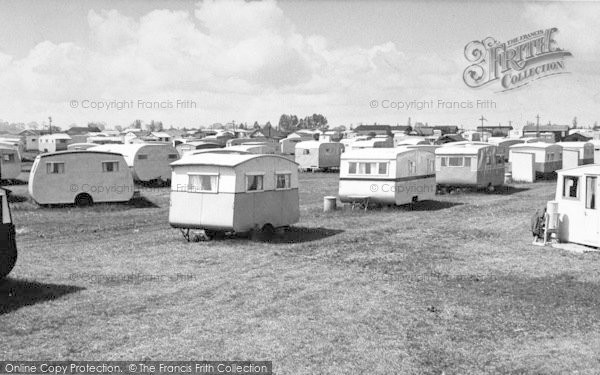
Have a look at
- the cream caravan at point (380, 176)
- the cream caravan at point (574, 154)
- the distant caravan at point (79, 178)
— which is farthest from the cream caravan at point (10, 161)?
the cream caravan at point (574, 154)

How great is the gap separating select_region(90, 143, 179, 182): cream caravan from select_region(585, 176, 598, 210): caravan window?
83.9 ft

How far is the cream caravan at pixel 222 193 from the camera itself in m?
19.3

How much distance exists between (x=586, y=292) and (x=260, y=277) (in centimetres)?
689

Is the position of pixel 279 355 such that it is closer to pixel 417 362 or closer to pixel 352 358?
pixel 352 358

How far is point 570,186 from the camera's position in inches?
758

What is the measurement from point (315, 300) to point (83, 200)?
62.1 feet

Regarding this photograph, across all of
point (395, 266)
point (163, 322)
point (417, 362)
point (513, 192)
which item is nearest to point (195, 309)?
point (163, 322)

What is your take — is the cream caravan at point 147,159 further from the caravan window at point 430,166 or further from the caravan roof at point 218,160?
the caravan roof at point 218,160

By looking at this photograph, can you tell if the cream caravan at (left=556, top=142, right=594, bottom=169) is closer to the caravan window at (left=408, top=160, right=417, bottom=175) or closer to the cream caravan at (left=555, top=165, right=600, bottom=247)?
the caravan window at (left=408, top=160, right=417, bottom=175)

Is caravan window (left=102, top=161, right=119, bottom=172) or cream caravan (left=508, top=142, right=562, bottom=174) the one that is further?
cream caravan (left=508, top=142, right=562, bottom=174)

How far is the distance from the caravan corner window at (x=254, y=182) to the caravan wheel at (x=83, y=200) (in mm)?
11949

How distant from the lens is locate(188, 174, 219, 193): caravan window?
1939 cm

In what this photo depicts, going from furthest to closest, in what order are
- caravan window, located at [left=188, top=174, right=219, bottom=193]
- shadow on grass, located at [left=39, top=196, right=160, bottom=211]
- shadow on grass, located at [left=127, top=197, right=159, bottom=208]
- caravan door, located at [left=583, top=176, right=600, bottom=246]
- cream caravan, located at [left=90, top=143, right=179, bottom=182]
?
cream caravan, located at [left=90, top=143, right=179, bottom=182] < shadow on grass, located at [left=127, top=197, right=159, bottom=208] < shadow on grass, located at [left=39, top=196, right=160, bottom=211] < caravan window, located at [left=188, top=174, right=219, bottom=193] < caravan door, located at [left=583, top=176, right=600, bottom=246]

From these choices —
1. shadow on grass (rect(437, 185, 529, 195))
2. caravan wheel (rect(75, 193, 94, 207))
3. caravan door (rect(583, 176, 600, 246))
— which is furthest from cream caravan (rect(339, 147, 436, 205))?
caravan wheel (rect(75, 193, 94, 207))
